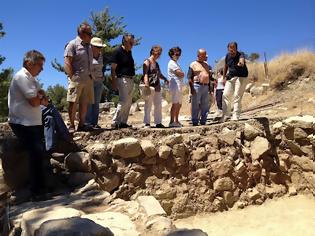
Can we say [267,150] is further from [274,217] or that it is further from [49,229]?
[49,229]

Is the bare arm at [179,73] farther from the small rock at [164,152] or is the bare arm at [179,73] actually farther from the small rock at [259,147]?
the small rock at [259,147]

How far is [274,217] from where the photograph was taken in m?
6.15

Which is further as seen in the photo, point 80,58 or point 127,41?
point 127,41

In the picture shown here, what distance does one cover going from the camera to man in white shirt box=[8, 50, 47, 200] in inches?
160

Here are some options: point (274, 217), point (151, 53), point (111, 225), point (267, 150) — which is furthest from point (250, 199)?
point (111, 225)

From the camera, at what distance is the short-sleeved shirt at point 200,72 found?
22.2 ft

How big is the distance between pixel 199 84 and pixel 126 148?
6.45ft

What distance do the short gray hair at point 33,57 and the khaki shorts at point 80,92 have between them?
110cm

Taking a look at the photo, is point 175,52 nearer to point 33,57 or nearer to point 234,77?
point 234,77

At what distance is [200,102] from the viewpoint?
6.95m

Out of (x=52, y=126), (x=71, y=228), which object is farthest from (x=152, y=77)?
(x=71, y=228)

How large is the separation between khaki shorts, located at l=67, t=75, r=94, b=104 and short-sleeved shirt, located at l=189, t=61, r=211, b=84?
216 centimetres

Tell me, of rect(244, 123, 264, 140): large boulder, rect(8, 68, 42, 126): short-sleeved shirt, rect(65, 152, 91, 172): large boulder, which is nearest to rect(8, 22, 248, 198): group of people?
rect(8, 68, 42, 126): short-sleeved shirt

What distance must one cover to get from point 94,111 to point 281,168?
142 inches
